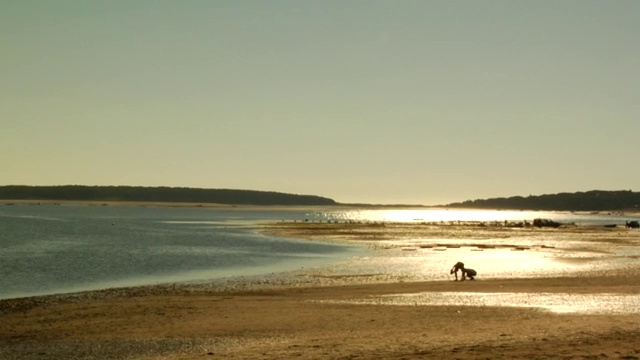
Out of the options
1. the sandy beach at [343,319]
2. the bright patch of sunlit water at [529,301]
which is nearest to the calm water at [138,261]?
the sandy beach at [343,319]

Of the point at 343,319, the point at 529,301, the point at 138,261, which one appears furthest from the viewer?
the point at 138,261

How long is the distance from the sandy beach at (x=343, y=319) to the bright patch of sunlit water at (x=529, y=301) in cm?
4

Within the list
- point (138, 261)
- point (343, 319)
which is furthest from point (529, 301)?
point (138, 261)

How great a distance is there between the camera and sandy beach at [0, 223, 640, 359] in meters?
16.8

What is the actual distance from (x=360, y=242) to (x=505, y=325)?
51555mm

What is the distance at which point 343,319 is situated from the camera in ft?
72.1

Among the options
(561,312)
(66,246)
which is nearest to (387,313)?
(561,312)

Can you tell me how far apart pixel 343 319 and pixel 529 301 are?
772 centimetres

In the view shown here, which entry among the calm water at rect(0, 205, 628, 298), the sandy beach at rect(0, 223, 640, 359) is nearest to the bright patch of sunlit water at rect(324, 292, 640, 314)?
the sandy beach at rect(0, 223, 640, 359)

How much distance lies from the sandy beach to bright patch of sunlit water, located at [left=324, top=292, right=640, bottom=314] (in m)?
0.04

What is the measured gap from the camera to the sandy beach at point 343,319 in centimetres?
1675

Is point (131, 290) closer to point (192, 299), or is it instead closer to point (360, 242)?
point (192, 299)

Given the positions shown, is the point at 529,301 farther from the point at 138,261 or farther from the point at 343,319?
the point at 138,261

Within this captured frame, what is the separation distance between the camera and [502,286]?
3195 centimetres
